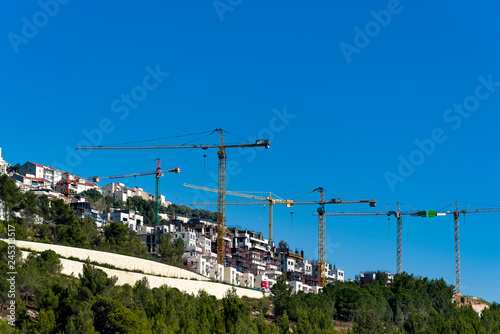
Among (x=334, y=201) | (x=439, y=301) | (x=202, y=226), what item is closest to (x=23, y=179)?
(x=202, y=226)

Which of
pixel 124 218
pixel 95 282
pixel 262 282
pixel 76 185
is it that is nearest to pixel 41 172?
pixel 76 185

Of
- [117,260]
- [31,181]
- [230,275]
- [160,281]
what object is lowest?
[160,281]

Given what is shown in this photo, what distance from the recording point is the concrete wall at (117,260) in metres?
66.5

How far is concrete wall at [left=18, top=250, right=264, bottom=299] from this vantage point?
6606 cm

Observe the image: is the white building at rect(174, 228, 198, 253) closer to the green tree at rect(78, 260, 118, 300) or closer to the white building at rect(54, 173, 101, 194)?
the white building at rect(54, 173, 101, 194)

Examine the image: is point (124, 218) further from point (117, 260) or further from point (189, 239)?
point (117, 260)

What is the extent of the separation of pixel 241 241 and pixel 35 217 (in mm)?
53505

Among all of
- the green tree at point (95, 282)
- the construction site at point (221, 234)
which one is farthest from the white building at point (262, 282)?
the green tree at point (95, 282)

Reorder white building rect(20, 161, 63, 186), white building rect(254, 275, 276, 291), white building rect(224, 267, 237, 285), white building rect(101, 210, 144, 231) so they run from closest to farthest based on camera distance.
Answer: white building rect(224, 267, 237, 285) → white building rect(254, 275, 276, 291) → white building rect(101, 210, 144, 231) → white building rect(20, 161, 63, 186)

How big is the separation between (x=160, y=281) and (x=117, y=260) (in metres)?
4.82

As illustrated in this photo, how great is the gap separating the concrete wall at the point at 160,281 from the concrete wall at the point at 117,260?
2.16 metres

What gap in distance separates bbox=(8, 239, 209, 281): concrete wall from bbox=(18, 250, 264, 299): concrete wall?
216cm

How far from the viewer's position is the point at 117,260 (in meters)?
74.0

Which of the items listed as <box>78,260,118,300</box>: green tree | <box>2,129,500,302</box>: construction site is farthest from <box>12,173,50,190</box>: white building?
<box>78,260,118,300</box>: green tree
